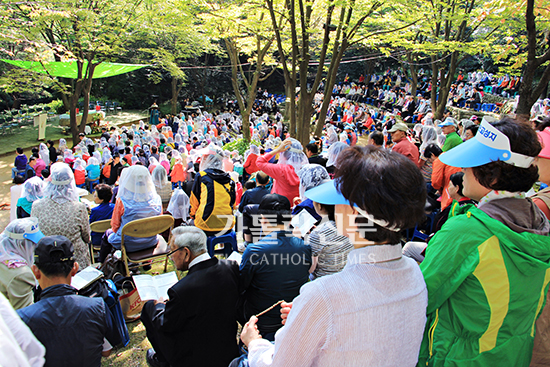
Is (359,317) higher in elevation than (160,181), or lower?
higher

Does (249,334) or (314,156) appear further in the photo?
(314,156)

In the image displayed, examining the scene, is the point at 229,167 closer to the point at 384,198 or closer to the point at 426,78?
the point at 384,198

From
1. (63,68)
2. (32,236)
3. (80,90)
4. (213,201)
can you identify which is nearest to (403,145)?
(213,201)

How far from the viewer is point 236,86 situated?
1330cm

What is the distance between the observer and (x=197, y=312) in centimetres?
213

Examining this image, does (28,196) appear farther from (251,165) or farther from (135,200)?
(251,165)

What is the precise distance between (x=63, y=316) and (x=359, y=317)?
183 cm

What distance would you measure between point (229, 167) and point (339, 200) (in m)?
5.64

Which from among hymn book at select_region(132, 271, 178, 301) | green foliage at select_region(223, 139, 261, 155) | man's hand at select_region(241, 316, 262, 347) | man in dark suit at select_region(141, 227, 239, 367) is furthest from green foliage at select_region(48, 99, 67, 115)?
man's hand at select_region(241, 316, 262, 347)

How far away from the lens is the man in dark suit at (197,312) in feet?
6.93

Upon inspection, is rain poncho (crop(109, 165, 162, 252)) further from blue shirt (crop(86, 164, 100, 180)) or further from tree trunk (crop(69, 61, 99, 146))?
tree trunk (crop(69, 61, 99, 146))

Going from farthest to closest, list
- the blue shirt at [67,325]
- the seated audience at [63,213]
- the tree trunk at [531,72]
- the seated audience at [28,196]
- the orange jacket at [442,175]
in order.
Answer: the seated audience at [28,196], the tree trunk at [531,72], the orange jacket at [442,175], the seated audience at [63,213], the blue shirt at [67,325]

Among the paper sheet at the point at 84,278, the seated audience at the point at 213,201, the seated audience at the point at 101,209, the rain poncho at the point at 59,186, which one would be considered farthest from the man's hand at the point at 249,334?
the seated audience at the point at 101,209

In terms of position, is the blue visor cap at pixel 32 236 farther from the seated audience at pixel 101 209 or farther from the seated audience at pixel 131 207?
the seated audience at pixel 101 209
